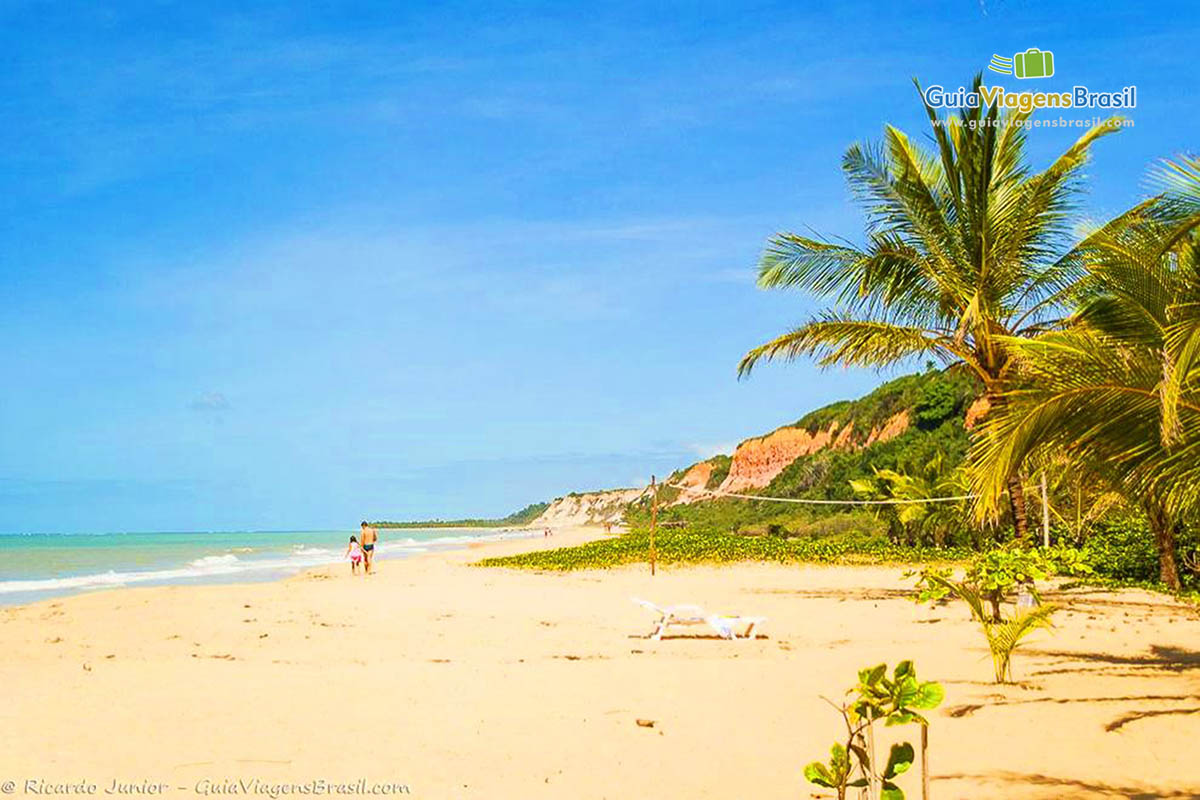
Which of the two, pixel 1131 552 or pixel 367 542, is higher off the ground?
pixel 367 542

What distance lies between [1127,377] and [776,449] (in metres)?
66.6

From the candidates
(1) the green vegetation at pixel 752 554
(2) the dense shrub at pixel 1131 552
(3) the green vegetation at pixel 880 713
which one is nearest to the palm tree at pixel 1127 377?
(3) the green vegetation at pixel 880 713

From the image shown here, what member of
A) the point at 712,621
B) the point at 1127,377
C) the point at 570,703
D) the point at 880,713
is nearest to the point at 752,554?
the point at 712,621

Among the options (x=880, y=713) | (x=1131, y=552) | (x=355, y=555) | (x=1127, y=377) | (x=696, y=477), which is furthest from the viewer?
(x=696, y=477)

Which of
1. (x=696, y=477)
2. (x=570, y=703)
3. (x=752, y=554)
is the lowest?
(x=570, y=703)

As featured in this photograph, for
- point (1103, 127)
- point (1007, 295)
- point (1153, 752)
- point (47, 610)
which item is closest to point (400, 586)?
point (47, 610)

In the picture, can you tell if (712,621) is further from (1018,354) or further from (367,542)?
(367,542)

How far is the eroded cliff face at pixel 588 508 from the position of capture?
127619 millimetres

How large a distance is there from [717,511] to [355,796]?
57.6 metres

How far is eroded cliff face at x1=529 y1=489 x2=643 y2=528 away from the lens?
12762cm

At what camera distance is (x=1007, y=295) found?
1462 cm

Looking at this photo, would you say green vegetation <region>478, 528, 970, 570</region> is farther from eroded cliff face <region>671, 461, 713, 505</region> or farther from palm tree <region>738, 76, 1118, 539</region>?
eroded cliff face <region>671, 461, 713, 505</region>

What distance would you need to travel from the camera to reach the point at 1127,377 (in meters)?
6.12

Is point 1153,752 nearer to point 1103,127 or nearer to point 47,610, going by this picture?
point 1103,127
